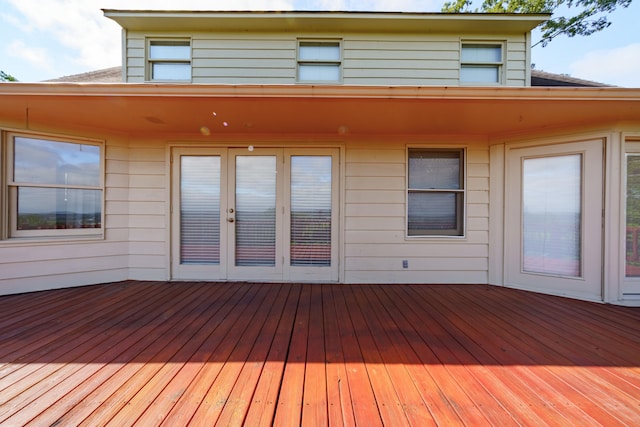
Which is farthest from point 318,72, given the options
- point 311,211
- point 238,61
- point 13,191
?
point 13,191

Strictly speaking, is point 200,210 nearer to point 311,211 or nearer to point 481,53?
point 311,211

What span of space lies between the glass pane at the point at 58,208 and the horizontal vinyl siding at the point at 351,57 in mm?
2390

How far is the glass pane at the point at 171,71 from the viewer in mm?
4234

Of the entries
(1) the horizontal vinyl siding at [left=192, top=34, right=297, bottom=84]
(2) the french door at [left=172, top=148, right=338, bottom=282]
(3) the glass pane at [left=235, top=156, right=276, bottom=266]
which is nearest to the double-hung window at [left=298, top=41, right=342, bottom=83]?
(1) the horizontal vinyl siding at [left=192, top=34, right=297, bottom=84]

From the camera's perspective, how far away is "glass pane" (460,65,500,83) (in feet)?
14.0

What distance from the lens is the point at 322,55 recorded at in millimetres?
4266

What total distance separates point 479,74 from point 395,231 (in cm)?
303

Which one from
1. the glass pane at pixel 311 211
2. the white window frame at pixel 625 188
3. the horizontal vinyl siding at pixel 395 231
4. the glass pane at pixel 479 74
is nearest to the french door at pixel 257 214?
the glass pane at pixel 311 211

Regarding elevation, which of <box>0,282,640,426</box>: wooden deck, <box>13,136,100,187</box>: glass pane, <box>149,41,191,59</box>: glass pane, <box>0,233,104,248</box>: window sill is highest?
<box>149,41,191,59</box>: glass pane

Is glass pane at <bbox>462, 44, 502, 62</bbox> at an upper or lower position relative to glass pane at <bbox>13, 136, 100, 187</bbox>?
upper

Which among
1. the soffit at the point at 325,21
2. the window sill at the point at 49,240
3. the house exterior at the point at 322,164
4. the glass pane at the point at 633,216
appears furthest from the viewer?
the soffit at the point at 325,21

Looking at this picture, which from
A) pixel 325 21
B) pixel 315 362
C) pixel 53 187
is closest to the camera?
pixel 315 362

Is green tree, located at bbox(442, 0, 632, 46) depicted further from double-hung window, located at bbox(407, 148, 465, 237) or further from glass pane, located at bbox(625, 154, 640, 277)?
double-hung window, located at bbox(407, 148, 465, 237)

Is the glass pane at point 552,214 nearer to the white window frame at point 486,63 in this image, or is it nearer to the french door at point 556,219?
the french door at point 556,219
